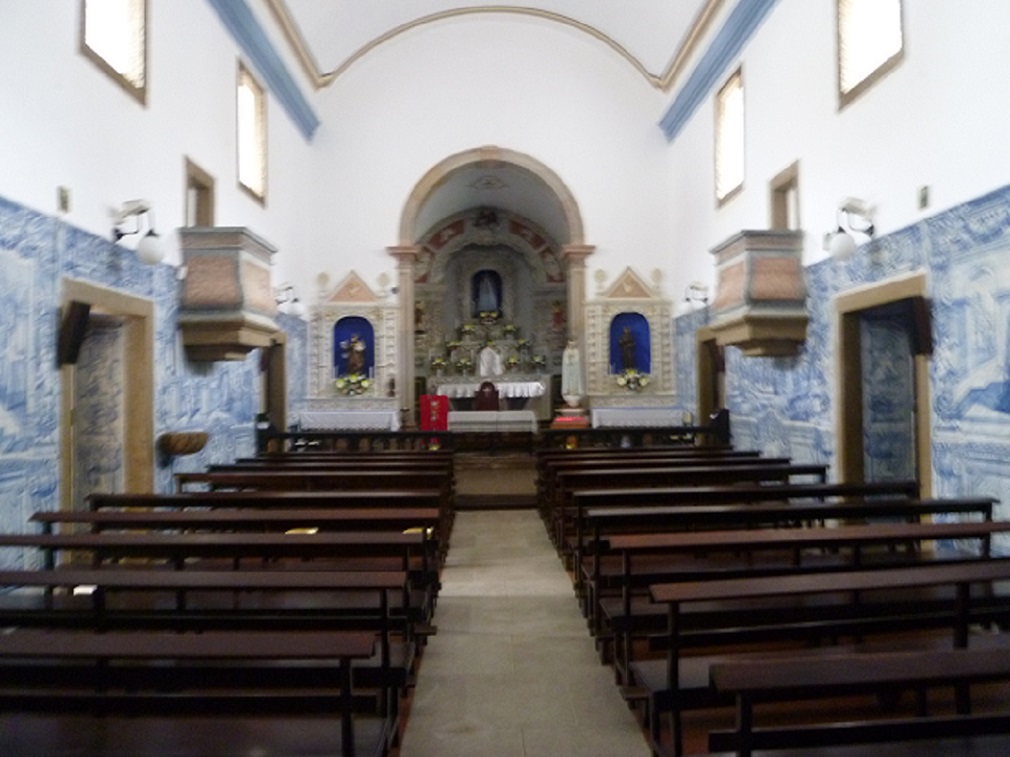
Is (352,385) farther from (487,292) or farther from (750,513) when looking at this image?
(750,513)

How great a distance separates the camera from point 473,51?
15.7m

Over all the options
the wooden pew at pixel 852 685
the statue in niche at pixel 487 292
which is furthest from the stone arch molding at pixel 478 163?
the wooden pew at pixel 852 685

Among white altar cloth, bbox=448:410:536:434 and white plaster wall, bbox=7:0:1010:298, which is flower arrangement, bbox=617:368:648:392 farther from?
white altar cloth, bbox=448:410:536:434

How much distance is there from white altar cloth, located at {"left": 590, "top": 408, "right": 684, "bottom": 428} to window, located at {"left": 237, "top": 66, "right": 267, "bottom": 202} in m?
6.96

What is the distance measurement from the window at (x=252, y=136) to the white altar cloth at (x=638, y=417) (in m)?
6.96

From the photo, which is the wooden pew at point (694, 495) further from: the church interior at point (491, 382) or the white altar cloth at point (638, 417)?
the white altar cloth at point (638, 417)

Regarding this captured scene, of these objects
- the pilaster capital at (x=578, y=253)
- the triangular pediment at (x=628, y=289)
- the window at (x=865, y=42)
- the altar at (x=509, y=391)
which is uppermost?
the window at (x=865, y=42)

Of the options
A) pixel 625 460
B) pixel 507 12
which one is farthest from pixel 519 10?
pixel 625 460

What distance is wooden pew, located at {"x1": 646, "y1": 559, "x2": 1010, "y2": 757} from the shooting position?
→ 118 inches

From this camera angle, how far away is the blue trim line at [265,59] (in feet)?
34.3

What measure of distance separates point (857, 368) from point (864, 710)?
5594mm

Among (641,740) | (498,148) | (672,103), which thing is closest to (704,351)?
(672,103)

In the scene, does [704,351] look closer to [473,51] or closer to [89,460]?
[473,51]

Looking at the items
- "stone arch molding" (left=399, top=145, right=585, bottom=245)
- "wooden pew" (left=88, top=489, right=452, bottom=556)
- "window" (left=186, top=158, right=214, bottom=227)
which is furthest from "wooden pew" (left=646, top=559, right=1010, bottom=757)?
"stone arch molding" (left=399, top=145, right=585, bottom=245)
